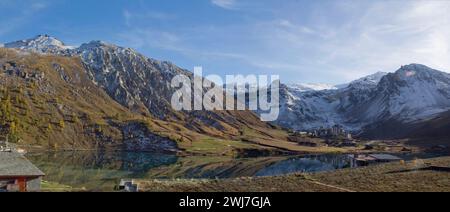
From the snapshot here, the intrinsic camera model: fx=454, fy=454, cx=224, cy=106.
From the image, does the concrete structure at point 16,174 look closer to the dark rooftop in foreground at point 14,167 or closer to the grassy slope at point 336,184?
the dark rooftop in foreground at point 14,167

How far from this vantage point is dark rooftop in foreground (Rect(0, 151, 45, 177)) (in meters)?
60.1

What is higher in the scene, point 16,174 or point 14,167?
point 14,167

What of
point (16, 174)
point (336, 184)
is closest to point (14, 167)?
point (16, 174)

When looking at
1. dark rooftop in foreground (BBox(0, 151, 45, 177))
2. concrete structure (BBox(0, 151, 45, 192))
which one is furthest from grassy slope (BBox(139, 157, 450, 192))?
dark rooftop in foreground (BBox(0, 151, 45, 177))

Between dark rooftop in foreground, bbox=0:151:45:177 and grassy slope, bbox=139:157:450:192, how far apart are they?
24691 mm

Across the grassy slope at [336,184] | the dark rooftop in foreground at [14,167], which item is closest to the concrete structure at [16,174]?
the dark rooftop in foreground at [14,167]

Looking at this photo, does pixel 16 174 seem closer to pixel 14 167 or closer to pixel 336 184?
pixel 14 167

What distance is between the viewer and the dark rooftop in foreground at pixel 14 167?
60.1m

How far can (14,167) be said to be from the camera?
6134 cm
